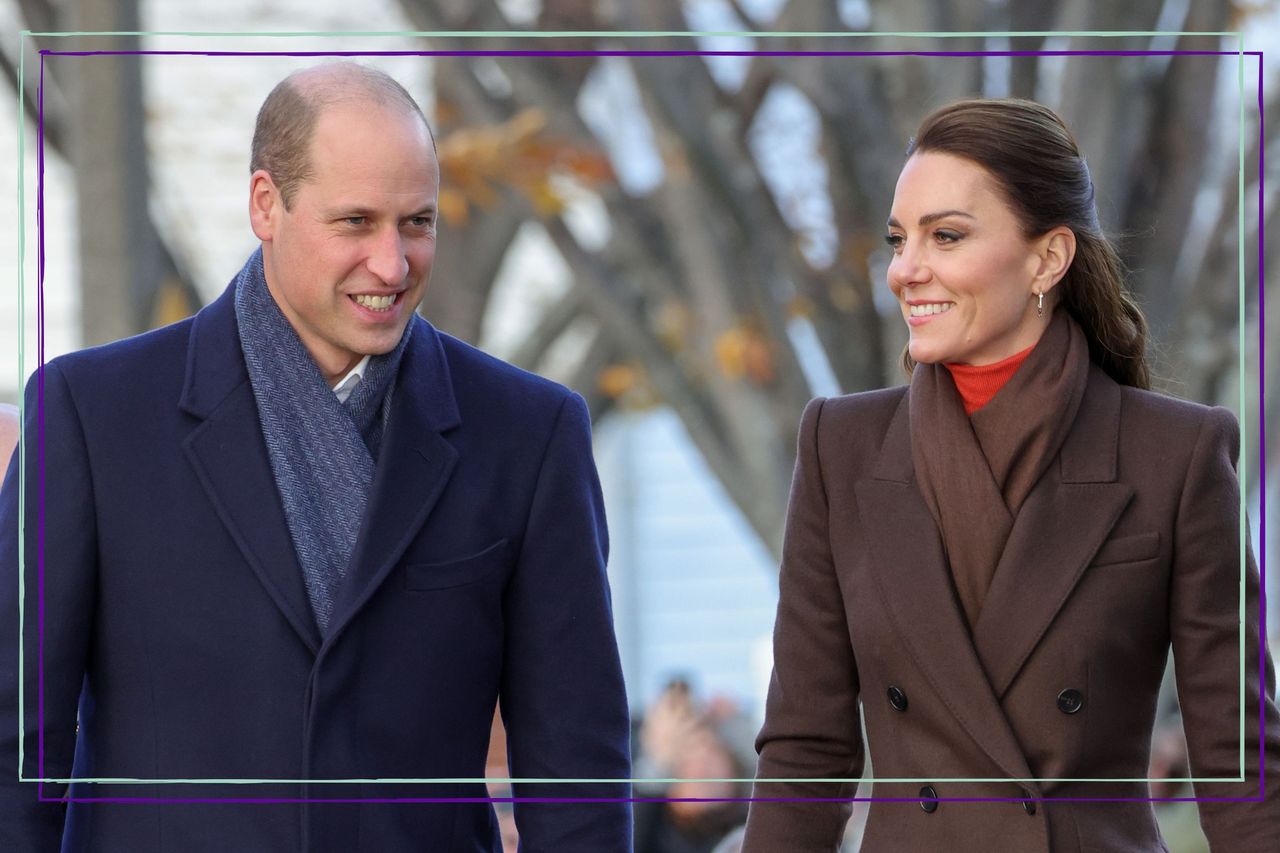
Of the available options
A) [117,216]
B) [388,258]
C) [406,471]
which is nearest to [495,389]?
[406,471]

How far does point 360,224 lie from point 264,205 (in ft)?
0.52

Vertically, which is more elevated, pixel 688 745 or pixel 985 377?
pixel 985 377

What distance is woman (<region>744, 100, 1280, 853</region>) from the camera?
2764 millimetres

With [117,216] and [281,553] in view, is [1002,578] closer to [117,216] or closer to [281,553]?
[281,553]

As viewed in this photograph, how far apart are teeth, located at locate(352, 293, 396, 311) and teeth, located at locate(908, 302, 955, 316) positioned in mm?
710

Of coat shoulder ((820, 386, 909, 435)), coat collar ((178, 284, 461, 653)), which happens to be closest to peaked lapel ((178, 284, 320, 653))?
coat collar ((178, 284, 461, 653))

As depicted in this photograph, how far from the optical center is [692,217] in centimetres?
513

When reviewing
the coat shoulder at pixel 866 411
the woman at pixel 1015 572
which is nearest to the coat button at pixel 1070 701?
the woman at pixel 1015 572

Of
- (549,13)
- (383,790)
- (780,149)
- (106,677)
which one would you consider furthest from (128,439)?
(549,13)

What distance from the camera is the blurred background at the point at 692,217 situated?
3.89m

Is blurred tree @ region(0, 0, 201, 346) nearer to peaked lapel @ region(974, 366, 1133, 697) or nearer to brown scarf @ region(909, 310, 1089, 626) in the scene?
brown scarf @ region(909, 310, 1089, 626)

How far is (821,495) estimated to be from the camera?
295 centimetres

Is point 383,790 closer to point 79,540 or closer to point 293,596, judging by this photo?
point 293,596

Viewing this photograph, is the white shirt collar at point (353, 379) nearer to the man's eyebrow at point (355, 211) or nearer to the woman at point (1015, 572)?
the man's eyebrow at point (355, 211)
